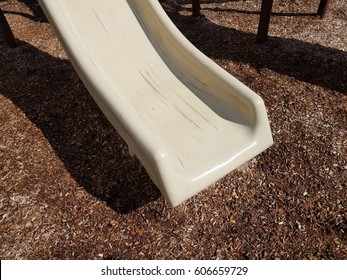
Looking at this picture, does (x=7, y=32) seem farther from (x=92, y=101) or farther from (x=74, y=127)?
(x=74, y=127)

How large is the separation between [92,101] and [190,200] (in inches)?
82.8

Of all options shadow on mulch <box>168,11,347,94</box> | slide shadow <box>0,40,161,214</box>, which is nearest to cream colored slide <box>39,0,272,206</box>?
slide shadow <box>0,40,161,214</box>

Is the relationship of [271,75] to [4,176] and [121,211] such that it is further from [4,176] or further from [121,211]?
[4,176]

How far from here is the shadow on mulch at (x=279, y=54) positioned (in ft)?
15.3

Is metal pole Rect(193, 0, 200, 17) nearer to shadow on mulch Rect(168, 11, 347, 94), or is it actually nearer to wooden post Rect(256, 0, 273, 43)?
shadow on mulch Rect(168, 11, 347, 94)

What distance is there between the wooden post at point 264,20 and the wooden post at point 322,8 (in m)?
1.31

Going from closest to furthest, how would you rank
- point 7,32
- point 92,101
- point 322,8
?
point 92,101 < point 7,32 < point 322,8

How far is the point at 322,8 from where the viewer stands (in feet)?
18.8

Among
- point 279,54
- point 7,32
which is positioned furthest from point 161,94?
point 7,32

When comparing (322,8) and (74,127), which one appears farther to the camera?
(322,8)

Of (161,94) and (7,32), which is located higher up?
(161,94)

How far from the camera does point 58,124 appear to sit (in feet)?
14.0

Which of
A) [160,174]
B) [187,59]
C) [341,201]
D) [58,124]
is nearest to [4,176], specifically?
[58,124]

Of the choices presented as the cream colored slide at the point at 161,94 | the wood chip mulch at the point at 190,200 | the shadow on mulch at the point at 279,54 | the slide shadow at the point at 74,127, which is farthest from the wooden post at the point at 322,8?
the slide shadow at the point at 74,127
